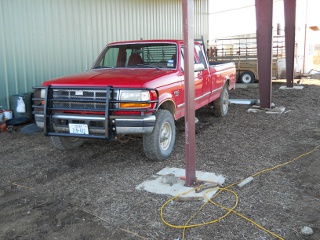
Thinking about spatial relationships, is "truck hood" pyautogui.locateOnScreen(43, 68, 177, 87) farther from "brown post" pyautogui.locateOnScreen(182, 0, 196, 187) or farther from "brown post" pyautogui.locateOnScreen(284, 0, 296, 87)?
"brown post" pyautogui.locateOnScreen(284, 0, 296, 87)

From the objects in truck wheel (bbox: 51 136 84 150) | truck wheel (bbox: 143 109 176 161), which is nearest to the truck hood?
truck wheel (bbox: 143 109 176 161)

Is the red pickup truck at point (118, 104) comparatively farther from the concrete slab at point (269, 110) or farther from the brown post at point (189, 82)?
the concrete slab at point (269, 110)

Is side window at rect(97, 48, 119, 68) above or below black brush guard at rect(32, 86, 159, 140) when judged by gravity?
above

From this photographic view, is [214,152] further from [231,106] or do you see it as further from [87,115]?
[231,106]

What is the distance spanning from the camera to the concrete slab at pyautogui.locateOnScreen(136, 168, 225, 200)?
14.0 ft

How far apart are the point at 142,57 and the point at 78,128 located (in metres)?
2.21

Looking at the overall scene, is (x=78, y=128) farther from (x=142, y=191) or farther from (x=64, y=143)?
(x=142, y=191)

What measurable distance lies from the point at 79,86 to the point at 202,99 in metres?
3.10

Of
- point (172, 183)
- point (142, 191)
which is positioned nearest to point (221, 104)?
point (172, 183)

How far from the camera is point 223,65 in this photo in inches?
352

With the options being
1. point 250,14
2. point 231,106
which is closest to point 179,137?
point 231,106

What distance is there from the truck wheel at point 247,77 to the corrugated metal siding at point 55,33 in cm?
656

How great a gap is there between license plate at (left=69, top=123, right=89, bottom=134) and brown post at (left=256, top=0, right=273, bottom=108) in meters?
6.43

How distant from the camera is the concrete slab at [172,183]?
168 inches
